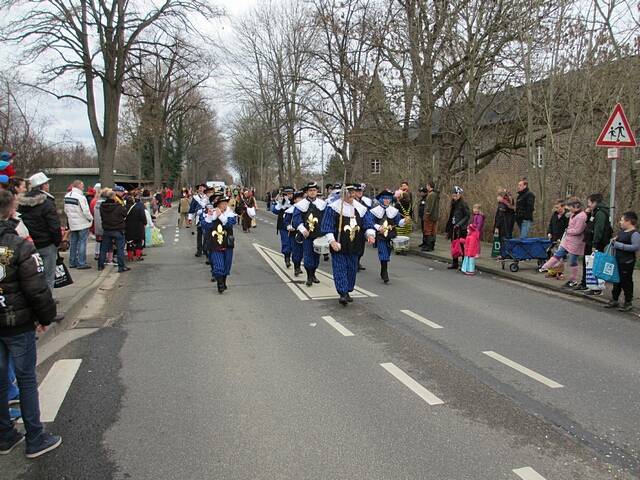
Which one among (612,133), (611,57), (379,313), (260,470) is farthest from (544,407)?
(611,57)

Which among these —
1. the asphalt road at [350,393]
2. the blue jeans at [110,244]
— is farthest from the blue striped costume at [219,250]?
the blue jeans at [110,244]

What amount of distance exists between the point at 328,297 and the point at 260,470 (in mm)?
5911

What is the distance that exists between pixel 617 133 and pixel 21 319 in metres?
9.62

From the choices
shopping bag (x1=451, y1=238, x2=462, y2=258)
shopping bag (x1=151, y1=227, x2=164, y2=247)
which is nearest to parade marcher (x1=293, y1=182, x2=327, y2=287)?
shopping bag (x1=451, y1=238, x2=462, y2=258)

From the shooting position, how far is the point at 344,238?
28.8 ft

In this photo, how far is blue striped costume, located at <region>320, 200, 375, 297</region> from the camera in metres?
8.71

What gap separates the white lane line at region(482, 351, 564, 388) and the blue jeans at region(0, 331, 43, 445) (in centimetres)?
437

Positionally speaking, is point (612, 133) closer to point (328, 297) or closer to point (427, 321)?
point (427, 321)

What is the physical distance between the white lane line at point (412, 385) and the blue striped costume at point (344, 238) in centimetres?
306

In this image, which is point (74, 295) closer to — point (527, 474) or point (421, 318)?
point (421, 318)

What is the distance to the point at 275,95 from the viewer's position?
45.8 m

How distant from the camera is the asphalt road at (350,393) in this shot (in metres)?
3.70

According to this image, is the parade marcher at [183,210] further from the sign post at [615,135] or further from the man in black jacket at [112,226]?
the sign post at [615,135]

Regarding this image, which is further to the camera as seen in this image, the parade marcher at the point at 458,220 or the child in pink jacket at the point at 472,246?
the parade marcher at the point at 458,220
